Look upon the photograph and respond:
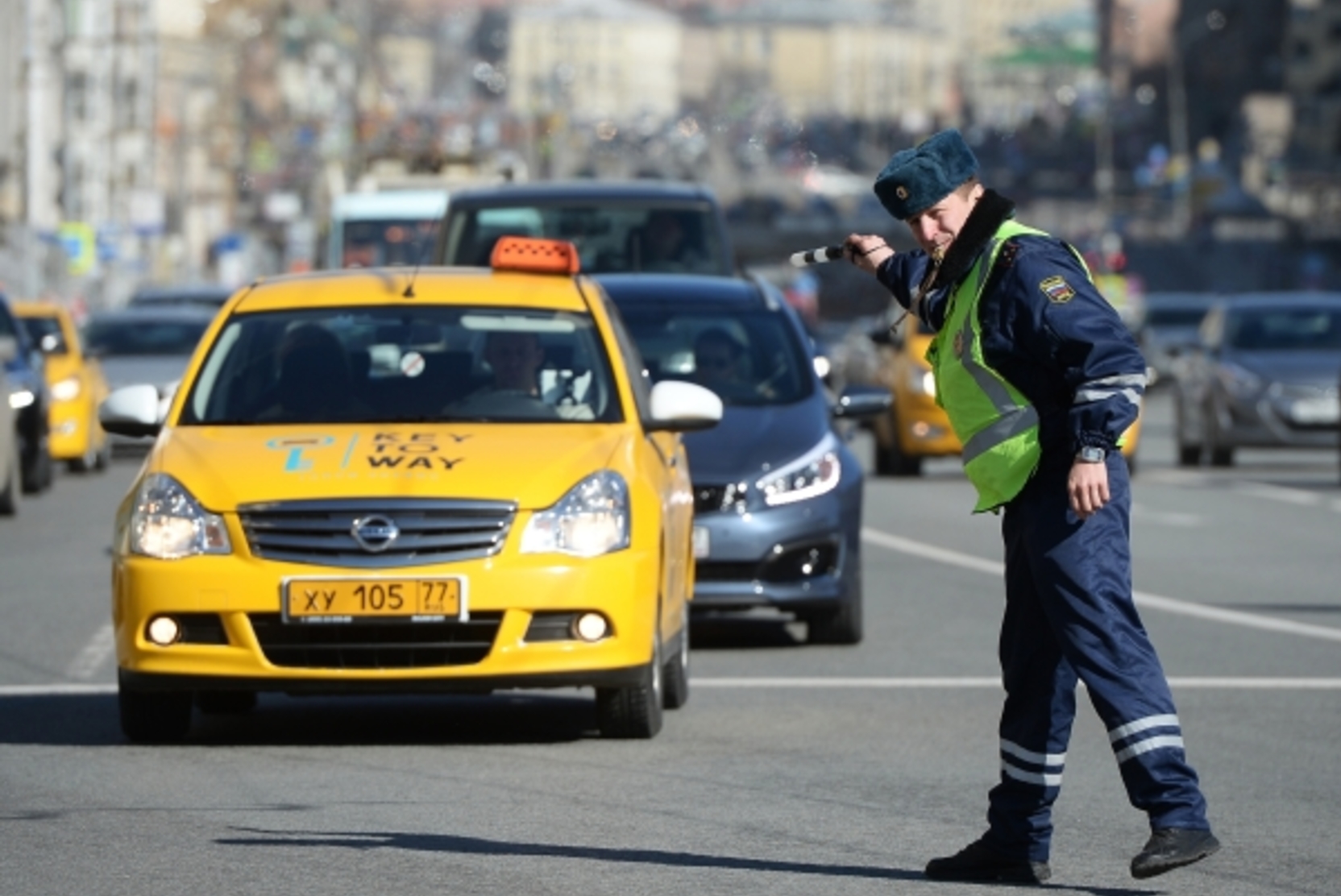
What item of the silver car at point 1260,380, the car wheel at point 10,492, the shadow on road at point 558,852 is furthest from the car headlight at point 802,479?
the silver car at point 1260,380

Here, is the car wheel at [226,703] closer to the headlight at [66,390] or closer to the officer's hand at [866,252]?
the officer's hand at [866,252]

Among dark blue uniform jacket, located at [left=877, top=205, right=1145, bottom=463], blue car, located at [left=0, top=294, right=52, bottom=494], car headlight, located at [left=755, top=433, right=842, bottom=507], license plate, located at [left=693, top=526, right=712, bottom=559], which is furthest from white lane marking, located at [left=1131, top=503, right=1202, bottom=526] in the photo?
dark blue uniform jacket, located at [left=877, top=205, right=1145, bottom=463]

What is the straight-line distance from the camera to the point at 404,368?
11.6 m

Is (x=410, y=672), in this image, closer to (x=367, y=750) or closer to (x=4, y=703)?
(x=367, y=750)

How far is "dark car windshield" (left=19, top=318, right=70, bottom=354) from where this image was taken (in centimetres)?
2865

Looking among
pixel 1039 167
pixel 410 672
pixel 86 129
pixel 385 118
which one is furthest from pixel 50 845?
pixel 1039 167

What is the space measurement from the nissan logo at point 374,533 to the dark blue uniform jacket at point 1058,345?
2910 millimetres

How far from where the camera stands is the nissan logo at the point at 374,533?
10.5 meters

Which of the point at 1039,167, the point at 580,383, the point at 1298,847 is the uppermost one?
the point at 580,383

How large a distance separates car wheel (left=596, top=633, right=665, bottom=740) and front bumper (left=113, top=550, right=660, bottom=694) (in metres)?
0.32

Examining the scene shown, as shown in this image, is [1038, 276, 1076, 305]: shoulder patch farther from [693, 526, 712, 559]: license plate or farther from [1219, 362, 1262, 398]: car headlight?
[1219, 362, 1262, 398]: car headlight

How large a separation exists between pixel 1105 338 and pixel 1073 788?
2.67m

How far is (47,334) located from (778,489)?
1702 cm

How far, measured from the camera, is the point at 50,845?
8.74 meters
